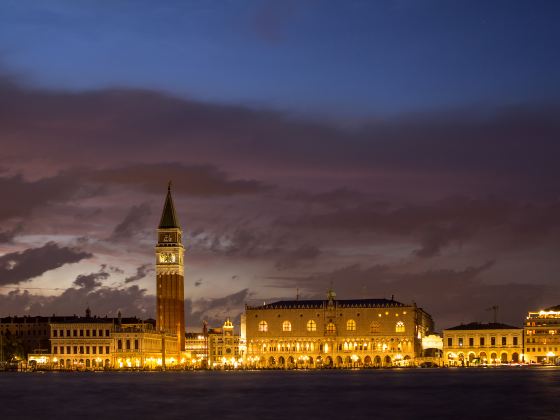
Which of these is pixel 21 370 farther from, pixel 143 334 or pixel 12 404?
pixel 12 404

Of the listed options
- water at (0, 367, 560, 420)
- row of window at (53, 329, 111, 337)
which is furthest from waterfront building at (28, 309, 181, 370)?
water at (0, 367, 560, 420)

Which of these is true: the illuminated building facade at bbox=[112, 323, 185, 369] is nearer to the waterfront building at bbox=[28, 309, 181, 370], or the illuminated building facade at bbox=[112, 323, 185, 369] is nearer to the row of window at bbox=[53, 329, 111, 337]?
the waterfront building at bbox=[28, 309, 181, 370]

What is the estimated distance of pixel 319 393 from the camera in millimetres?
100188

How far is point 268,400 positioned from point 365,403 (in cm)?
894

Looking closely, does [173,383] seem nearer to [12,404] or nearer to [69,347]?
Result: [12,404]

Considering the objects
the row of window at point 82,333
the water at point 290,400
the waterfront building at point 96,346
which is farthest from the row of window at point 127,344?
the water at point 290,400

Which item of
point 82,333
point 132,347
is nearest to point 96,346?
point 82,333

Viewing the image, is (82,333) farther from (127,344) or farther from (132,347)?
(132,347)

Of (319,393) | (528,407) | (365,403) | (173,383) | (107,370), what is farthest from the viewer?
(107,370)

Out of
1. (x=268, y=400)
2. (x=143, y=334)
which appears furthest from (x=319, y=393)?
(x=143, y=334)

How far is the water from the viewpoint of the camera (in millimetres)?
76688

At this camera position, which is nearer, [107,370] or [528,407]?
[528,407]

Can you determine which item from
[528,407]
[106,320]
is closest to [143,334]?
[106,320]

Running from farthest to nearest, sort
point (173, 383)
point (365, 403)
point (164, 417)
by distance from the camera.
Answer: point (173, 383) → point (365, 403) → point (164, 417)
